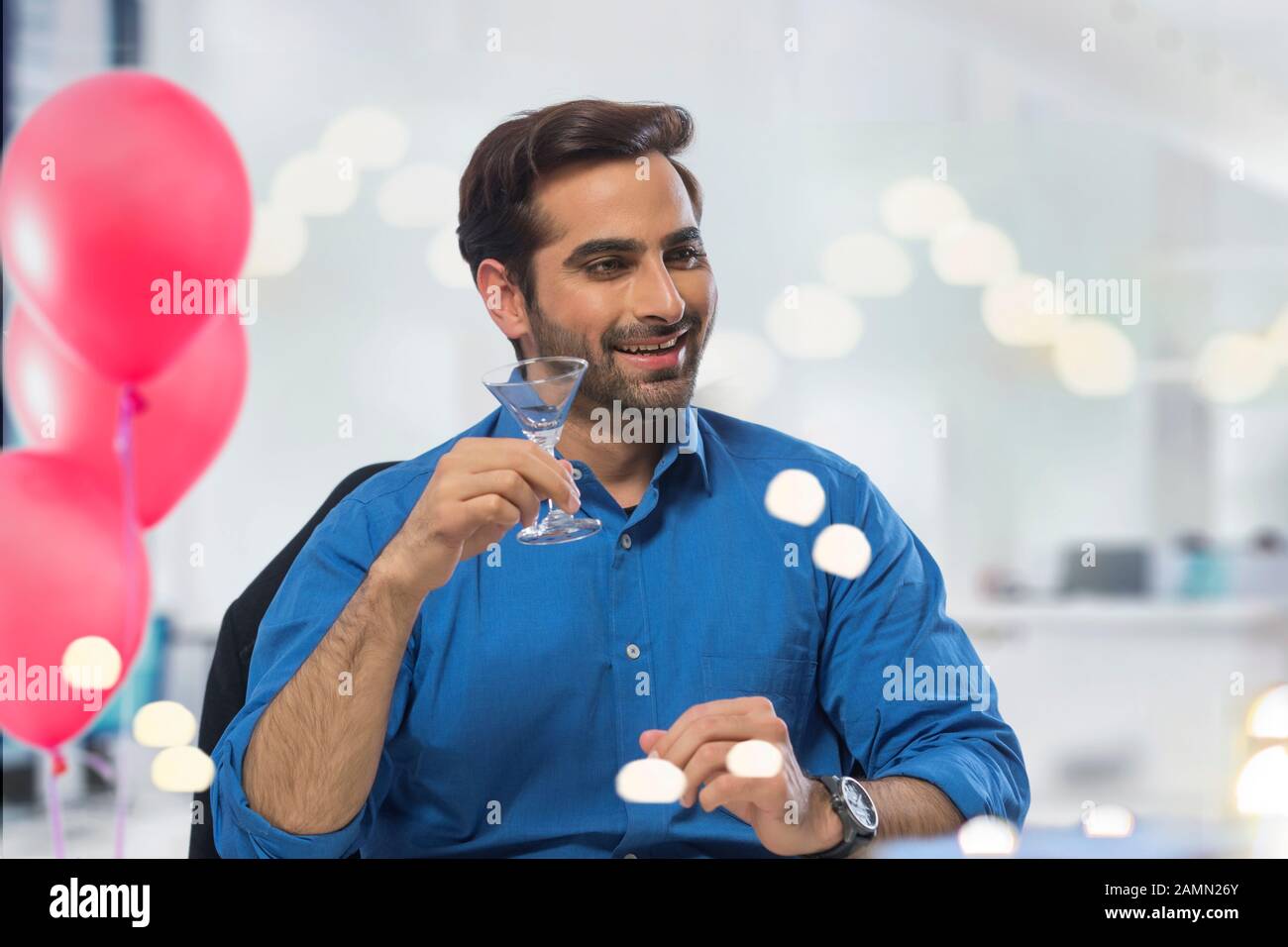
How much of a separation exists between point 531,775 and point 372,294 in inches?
27.3

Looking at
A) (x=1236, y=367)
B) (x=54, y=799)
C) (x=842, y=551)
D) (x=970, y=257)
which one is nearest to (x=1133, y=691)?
(x=1236, y=367)

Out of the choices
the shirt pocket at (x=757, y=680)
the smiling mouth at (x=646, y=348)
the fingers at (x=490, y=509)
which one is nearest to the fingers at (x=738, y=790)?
the shirt pocket at (x=757, y=680)

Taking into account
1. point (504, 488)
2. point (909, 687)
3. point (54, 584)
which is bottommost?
point (909, 687)

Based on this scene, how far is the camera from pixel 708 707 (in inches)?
43.6

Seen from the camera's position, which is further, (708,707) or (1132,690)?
(1132,690)

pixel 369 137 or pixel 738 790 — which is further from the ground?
pixel 369 137

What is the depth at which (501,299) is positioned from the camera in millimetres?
1520

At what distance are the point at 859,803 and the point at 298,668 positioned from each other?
0.65 meters

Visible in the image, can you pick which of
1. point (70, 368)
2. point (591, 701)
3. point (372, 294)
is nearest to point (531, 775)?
point (591, 701)

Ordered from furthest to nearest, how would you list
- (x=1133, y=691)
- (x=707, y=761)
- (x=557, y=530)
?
(x=1133, y=691)
(x=557, y=530)
(x=707, y=761)

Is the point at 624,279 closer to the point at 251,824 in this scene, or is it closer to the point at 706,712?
the point at 706,712

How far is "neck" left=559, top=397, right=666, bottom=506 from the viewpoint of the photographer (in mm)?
1476

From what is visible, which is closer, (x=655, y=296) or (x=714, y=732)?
(x=714, y=732)

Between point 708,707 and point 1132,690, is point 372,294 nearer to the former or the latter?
point 708,707
